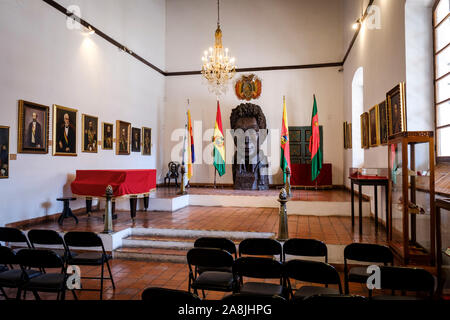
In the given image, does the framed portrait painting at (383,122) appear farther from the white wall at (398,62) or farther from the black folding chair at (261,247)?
the black folding chair at (261,247)

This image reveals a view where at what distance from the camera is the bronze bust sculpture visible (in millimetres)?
10648

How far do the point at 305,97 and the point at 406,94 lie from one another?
691 centimetres

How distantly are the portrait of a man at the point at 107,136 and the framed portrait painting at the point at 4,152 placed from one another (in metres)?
2.91

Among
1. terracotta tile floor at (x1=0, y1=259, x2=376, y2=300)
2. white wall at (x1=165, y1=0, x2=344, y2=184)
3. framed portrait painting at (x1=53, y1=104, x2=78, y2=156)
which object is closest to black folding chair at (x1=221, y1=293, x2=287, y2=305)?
terracotta tile floor at (x1=0, y1=259, x2=376, y2=300)

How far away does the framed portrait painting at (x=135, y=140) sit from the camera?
9992 millimetres

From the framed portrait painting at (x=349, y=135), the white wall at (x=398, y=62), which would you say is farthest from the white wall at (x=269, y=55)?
the white wall at (x=398, y=62)

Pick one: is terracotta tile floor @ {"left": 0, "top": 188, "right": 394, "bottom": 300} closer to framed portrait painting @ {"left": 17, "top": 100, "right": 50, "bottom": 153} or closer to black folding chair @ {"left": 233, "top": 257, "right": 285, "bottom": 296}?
black folding chair @ {"left": 233, "top": 257, "right": 285, "bottom": 296}

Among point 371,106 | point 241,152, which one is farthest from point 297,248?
point 241,152

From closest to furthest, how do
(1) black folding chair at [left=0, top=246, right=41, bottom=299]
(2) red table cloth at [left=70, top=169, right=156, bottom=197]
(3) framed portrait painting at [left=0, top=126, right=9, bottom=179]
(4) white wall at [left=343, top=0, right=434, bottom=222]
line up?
1. (1) black folding chair at [left=0, top=246, right=41, bottom=299]
2. (4) white wall at [left=343, top=0, right=434, bottom=222]
3. (3) framed portrait painting at [left=0, top=126, right=9, bottom=179]
4. (2) red table cloth at [left=70, top=169, right=156, bottom=197]

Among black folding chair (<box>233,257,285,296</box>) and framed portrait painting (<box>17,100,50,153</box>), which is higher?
framed portrait painting (<box>17,100,50,153</box>)

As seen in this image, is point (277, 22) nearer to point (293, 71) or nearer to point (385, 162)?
point (293, 71)

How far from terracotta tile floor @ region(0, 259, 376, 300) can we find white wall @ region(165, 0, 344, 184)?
7.39 m

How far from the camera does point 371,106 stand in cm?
706

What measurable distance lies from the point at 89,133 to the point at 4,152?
7.90 ft
